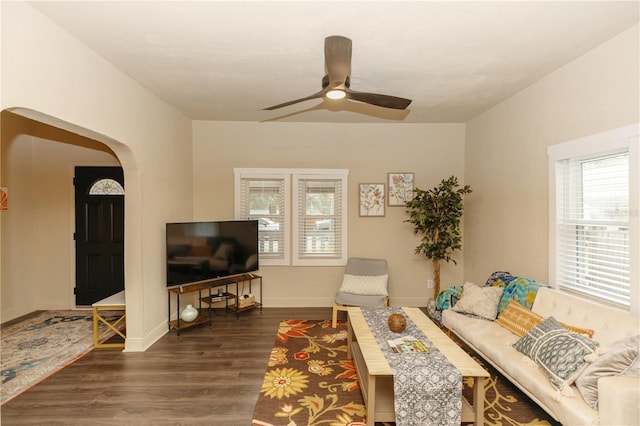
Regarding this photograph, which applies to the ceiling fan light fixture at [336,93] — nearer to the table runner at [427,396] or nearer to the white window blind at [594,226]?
the table runner at [427,396]

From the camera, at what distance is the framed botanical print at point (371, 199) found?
5.07 metres

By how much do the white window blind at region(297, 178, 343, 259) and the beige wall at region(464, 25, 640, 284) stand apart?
2048 millimetres

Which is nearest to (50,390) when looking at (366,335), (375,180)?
(366,335)

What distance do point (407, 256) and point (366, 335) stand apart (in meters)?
2.64

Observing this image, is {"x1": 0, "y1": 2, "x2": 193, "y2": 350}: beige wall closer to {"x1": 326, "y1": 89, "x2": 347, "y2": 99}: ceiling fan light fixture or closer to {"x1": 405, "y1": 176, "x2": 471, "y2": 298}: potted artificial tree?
{"x1": 326, "y1": 89, "x2": 347, "y2": 99}: ceiling fan light fixture

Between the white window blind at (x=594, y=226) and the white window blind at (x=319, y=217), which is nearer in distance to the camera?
the white window blind at (x=594, y=226)

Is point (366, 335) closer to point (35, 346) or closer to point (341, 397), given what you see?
point (341, 397)

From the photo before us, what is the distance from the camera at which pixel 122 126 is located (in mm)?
3189

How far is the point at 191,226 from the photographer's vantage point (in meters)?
4.05

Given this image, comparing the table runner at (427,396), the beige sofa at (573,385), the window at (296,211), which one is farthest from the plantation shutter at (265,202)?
the table runner at (427,396)

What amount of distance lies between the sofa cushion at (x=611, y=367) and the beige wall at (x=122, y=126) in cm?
392

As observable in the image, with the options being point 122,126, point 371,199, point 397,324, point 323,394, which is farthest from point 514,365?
point 122,126

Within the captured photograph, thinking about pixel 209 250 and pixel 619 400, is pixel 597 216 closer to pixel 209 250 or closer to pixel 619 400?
pixel 619 400

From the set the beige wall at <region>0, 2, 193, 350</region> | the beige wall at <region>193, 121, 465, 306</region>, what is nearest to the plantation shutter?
the beige wall at <region>193, 121, 465, 306</region>
